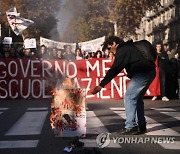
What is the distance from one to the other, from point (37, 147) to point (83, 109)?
1034mm

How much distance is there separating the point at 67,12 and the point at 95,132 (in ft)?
14.2

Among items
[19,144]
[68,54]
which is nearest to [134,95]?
[19,144]

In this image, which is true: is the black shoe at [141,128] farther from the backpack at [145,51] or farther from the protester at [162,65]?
the protester at [162,65]

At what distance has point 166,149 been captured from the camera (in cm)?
630

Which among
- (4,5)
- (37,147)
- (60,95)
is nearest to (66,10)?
(4,5)

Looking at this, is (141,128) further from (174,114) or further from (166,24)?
(166,24)

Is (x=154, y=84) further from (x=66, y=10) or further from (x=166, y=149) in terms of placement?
(x=166, y=149)

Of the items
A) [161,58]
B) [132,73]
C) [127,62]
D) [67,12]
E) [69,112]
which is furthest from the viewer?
[161,58]

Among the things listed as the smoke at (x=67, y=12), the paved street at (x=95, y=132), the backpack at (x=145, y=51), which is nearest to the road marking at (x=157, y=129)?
the paved street at (x=95, y=132)

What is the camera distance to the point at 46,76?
14867 millimetres

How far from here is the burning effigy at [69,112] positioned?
23.1ft

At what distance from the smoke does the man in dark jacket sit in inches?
133

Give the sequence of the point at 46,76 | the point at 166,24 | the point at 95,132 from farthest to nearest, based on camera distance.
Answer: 1. the point at 166,24
2. the point at 46,76
3. the point at 95,132

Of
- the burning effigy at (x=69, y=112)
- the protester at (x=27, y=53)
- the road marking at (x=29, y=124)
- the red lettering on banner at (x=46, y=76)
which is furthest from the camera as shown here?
the protester at (x=27, y=53)
